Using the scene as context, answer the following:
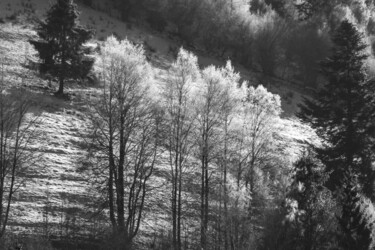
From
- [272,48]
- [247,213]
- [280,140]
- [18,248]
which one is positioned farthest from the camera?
[272,48]

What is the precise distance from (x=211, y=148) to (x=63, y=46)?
15.4 meters

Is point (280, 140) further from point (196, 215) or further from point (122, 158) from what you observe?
point (122, 158)

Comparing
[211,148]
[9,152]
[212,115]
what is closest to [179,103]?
[212,115]

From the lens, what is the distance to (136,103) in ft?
91.2

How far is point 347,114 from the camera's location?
28.6 m

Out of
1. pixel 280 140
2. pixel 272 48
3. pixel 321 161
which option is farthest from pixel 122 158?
pixel 272 48

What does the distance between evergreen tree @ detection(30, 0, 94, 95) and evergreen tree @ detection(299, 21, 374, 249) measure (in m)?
17.8

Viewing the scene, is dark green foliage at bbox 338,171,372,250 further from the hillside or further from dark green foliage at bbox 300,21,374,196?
the hillside

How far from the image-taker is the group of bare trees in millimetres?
27375

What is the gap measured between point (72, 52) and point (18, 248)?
19269 mm

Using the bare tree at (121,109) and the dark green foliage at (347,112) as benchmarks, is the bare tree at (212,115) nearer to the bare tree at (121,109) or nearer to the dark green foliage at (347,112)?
the bare tree at (121,109)

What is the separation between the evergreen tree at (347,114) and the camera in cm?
2752

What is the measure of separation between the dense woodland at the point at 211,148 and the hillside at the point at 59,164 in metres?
0.58

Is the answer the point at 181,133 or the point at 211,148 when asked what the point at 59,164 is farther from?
the point at 211,148
